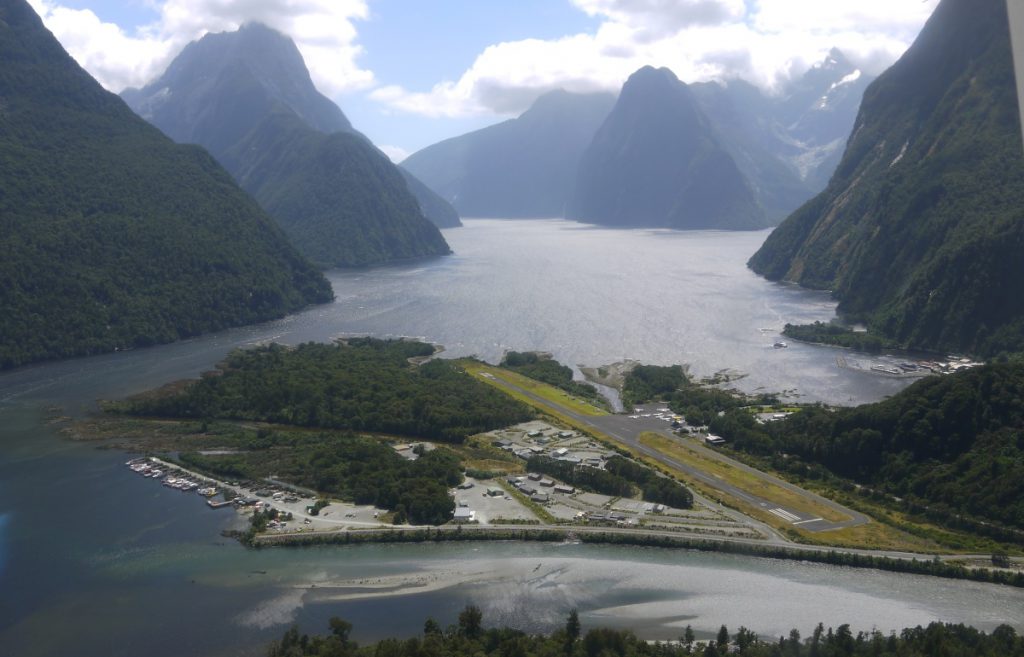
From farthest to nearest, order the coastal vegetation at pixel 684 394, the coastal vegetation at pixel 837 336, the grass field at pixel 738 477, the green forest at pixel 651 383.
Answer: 1. the coastal vegetation at pixel 837 336
2. the green forest at pixel 651 383
3. the coastal vegetation at pixel 684 394
4. the grass field at pixel 738 477

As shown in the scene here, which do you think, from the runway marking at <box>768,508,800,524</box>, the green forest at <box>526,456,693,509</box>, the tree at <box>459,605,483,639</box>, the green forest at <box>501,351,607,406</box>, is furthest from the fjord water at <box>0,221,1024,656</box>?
the green forest at <box>501,351,607,406</box>

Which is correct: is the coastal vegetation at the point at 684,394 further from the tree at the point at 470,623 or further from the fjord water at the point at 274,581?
the tree at the point at 470,623

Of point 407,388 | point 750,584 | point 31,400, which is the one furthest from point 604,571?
point 31,400

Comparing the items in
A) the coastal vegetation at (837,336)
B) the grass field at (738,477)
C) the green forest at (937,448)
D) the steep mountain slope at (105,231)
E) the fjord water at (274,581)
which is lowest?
the fjord water at (274,581)

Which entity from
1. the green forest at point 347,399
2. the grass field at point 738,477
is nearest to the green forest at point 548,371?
the green forest at point 347,399

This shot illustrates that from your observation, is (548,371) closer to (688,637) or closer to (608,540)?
(608,540)

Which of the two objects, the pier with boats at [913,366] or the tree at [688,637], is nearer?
the tree at [688,637]

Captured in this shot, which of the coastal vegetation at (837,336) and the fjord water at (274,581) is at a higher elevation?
the coastal vegetation at (837,336)

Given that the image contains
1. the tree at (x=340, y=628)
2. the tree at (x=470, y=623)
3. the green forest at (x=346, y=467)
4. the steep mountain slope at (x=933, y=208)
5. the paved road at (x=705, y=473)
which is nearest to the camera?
the tree at (x=470, y=623)
